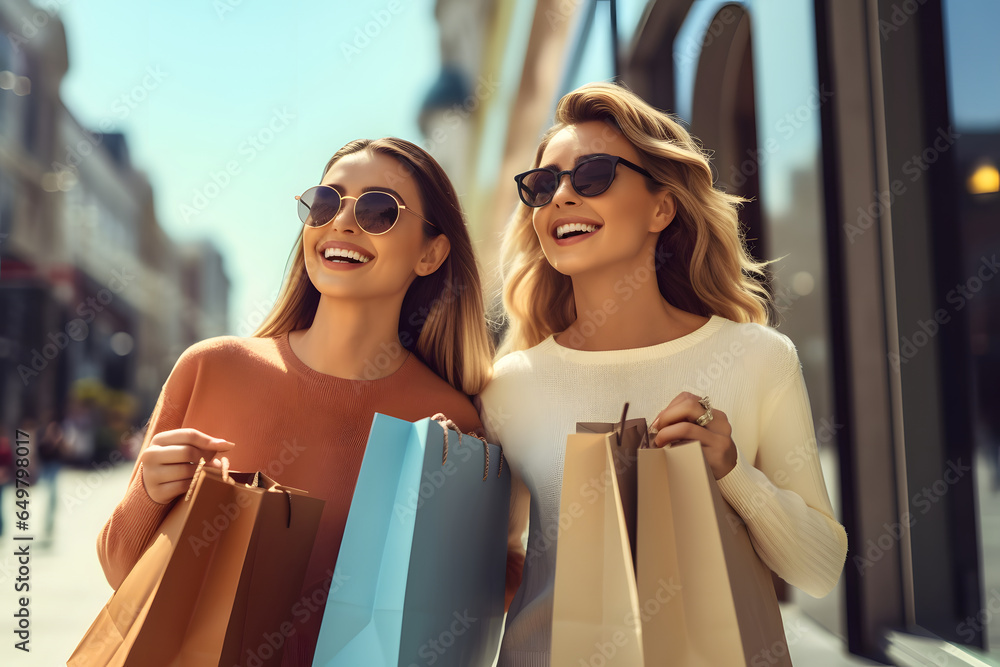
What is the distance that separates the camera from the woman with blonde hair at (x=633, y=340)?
169 centimetres

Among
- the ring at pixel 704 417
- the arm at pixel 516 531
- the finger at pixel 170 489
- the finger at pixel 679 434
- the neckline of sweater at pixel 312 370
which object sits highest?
the neckline of sweater at pixel 312 370

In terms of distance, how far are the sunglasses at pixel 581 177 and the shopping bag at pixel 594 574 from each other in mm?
832

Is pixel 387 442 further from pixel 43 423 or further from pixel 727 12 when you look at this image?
pixel 43 423

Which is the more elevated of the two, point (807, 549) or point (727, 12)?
point (727, 12)

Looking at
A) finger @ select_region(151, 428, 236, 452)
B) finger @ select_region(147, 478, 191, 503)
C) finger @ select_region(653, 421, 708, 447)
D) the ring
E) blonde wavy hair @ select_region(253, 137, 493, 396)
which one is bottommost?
finger @ select_region(147, 478, 191, 503)

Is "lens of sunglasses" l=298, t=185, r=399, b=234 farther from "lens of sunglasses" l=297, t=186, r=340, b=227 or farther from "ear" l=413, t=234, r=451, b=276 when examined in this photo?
"ear" l=413, t=234, r=451, b=276

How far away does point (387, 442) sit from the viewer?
4.96 ft

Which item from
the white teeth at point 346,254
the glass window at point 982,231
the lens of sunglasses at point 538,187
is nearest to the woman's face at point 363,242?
the white teeth at point 346,254

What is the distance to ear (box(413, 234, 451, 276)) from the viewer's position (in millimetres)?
2270

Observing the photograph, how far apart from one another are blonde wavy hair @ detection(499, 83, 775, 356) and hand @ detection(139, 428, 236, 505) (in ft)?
3.60

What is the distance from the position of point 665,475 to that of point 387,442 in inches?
22.5

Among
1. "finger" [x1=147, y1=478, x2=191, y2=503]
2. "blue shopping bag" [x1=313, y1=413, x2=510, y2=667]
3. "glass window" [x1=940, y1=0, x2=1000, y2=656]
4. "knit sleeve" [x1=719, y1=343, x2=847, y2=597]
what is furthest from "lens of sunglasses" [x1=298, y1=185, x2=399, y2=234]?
"glass window" [x1=940, y1=0, x2=1000, y2=656]

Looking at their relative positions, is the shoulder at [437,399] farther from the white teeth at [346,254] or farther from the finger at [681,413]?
the finger at [681,413]

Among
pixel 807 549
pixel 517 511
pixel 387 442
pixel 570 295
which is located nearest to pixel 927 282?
pixel 570 295
